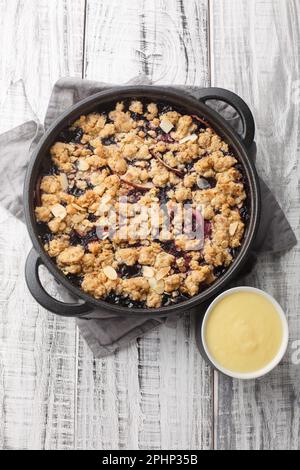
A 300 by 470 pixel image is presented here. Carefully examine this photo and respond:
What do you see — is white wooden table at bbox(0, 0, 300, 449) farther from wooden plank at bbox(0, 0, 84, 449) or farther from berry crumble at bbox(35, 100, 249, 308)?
berry crumble at bbox(35, 100, 249, 308)

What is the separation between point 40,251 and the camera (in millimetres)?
1579

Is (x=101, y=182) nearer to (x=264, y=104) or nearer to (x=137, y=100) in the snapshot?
(x=137, y=100)

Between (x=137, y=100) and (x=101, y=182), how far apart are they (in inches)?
9.1

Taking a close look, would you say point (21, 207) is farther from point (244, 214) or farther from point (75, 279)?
point (244, 214)

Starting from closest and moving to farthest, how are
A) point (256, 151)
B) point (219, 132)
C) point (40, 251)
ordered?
1. point (40, 251)
2. point (219, 132)
3. point (256, 151)

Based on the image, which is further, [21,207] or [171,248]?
[21,207]

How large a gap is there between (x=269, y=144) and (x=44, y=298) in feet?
2.53

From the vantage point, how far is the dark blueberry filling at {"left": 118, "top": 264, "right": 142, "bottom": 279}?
5.41 feet

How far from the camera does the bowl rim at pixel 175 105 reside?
1585 mm

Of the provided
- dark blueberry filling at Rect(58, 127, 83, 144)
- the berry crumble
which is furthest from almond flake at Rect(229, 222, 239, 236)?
dark blueberry filling at Rect(58, 127, 83, 144)

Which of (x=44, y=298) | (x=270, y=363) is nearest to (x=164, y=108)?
(x=44, y=298)

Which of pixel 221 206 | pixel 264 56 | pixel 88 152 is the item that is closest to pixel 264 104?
pixel 264 56

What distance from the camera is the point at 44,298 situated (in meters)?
1.59

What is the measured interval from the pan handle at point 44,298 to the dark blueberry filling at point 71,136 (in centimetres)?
29
